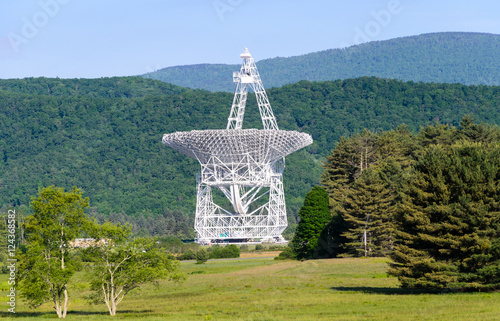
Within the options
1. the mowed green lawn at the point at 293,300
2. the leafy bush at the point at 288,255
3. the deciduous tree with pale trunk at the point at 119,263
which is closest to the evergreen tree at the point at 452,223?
the mowed green lawn at the point at 293,300

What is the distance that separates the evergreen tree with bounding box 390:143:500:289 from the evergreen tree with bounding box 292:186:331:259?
3002 centimetres

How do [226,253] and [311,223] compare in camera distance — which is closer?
[311,223]

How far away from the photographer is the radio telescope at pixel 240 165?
88688 mm

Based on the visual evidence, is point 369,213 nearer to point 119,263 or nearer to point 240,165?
point 240,165

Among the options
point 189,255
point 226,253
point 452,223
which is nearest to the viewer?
point 452,223

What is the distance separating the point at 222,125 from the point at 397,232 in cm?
15224

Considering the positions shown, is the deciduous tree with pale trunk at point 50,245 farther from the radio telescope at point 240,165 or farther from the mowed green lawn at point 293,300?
the radio telescope at point 240,165

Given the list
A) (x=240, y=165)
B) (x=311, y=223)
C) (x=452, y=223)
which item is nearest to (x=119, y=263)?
(x=452, y=223)

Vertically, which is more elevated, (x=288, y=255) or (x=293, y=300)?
(x=288, y=255)

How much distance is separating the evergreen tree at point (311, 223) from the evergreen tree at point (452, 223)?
30020 millimetres

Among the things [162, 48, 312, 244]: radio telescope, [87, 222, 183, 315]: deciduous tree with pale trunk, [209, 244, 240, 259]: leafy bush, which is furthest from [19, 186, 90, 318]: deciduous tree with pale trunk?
[209, 244, 240, 259]: leafy bush

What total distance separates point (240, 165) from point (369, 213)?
89.3ft

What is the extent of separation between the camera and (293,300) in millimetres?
42531

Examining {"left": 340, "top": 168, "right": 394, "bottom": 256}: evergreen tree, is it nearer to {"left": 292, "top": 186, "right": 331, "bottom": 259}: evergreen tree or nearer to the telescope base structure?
{"left": 292, "top": 186, "right": 331, "bottom": 259}: evergreen tree
